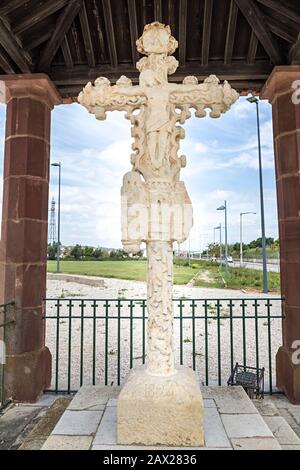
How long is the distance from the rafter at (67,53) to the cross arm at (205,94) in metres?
2.49

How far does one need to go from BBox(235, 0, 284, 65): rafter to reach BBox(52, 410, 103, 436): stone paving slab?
442cm

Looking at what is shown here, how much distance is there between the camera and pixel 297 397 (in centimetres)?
359

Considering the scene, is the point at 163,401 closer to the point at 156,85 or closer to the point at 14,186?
the point at 156,85

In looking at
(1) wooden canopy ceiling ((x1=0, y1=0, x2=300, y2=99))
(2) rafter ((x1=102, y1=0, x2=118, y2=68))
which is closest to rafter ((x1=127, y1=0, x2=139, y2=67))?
(1) wooden canopy ceiling ((x1=0, y1=0, x2=300, y2=99))

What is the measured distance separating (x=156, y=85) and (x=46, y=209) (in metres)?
2.44

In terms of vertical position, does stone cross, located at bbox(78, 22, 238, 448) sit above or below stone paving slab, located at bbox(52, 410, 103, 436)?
above

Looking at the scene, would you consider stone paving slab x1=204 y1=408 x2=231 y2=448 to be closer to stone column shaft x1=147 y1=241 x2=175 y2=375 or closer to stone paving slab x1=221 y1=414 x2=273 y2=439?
stone paving slab x1=221 y1=414 x2=273 y2=439

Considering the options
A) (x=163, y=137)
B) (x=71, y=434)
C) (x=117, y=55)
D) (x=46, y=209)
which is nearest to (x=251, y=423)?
(x=71, y=434)

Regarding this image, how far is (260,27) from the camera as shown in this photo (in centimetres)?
377

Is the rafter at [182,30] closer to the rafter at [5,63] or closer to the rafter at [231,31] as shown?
the rafter at [231,31]

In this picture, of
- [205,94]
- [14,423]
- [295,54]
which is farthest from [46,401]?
[295,54]

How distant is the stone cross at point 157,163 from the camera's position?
7.49ft

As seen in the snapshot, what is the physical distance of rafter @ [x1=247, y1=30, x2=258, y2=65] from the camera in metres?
3.98

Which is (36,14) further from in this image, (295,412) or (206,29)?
(295,412)
